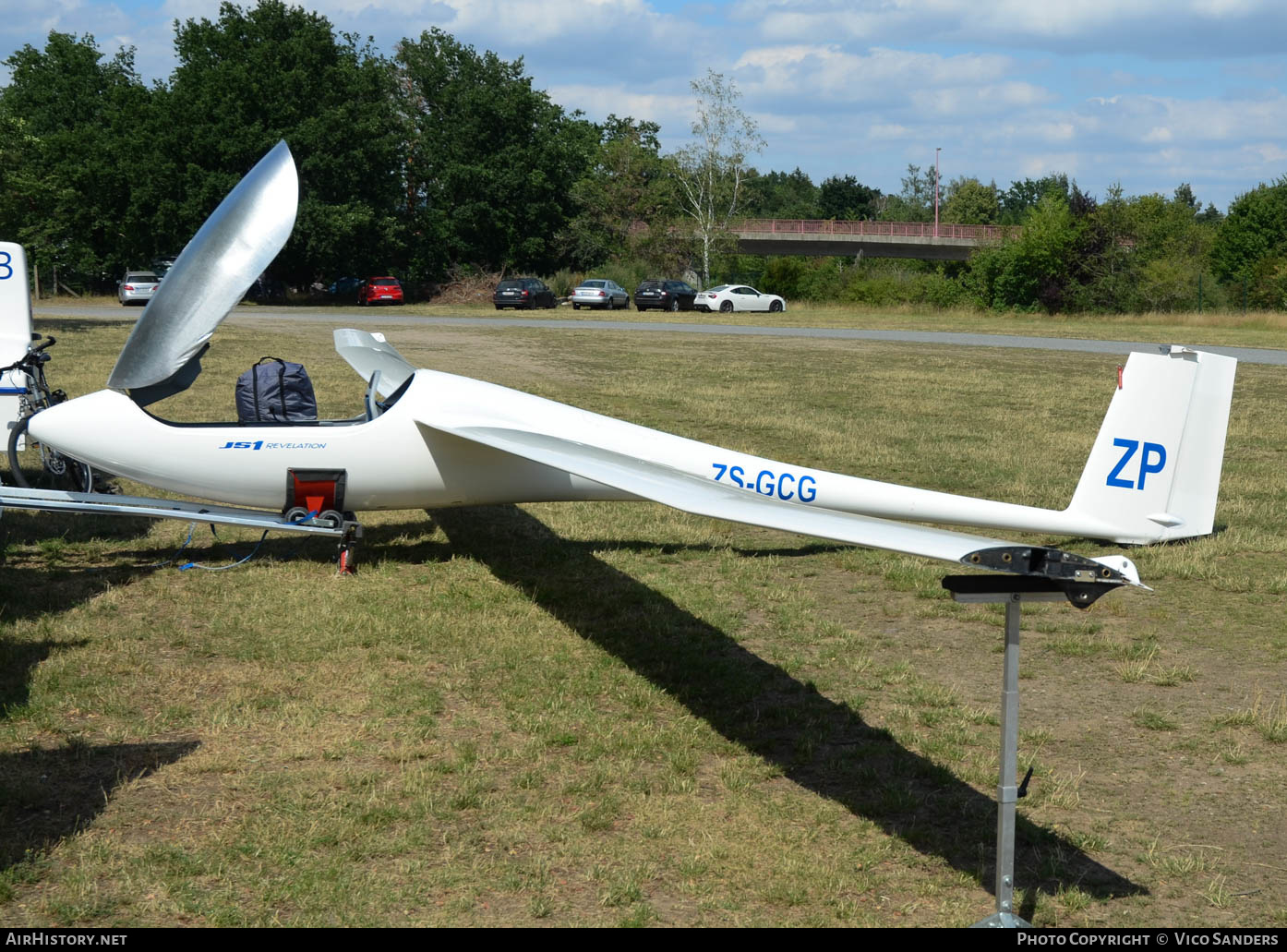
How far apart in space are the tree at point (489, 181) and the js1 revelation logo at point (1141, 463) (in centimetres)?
5533

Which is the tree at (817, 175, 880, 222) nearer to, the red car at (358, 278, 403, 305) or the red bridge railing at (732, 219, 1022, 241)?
the red bridge railing at (732, 219, 1022, 241)

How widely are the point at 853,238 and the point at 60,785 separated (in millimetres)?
74185

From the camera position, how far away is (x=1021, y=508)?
8.08 meters

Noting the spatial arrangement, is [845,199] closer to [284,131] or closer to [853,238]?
[853,238]

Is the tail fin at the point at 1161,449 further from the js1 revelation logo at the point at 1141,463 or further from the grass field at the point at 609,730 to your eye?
the grass field at the point at 609,730

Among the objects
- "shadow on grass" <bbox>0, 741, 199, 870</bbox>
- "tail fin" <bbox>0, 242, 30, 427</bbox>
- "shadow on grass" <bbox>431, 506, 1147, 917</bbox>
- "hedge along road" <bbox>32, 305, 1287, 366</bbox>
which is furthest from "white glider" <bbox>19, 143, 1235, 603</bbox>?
"hedge along road" <bbox>32, 305, 1287, 366</bbox>

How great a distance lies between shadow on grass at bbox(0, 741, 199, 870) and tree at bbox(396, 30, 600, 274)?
57.5m

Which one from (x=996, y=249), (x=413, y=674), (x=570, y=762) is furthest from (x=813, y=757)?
(x=996, y=249)

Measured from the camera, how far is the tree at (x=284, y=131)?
167 ft

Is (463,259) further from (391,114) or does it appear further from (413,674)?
(413,674)

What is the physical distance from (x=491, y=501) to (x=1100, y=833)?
5057 millimetres

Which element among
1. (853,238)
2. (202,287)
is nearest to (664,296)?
(853,238)

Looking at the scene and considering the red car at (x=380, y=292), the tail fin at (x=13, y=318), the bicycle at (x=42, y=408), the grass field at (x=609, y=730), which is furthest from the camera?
the red car at (x=380, y=292)

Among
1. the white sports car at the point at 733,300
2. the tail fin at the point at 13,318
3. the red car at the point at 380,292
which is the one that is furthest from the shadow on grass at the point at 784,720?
the red car at the point at 380,292
